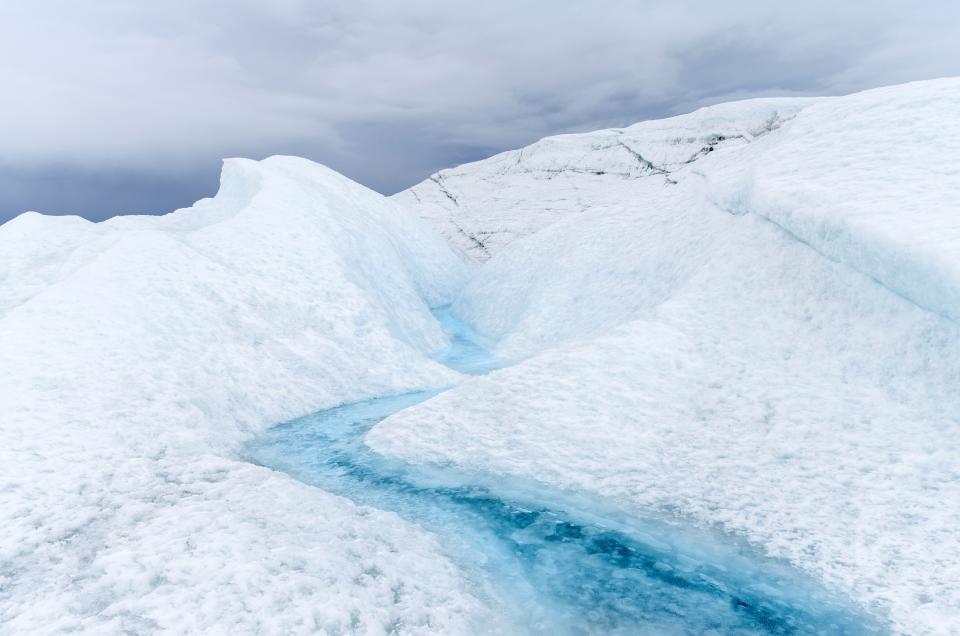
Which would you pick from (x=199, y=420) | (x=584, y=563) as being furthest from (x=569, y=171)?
(x=584, y=563)

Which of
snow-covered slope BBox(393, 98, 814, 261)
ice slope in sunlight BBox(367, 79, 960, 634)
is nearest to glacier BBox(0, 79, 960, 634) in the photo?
ice slope in sunlight BBox(367, 79, 960, 634)

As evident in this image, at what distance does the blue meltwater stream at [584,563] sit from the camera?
5406 mm

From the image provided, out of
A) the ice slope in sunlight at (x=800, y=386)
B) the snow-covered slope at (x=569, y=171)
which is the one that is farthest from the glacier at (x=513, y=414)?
the snow-covered slope at (x=569, y=171)

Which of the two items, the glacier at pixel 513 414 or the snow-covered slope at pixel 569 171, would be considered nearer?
the glacier at pixel 513 414

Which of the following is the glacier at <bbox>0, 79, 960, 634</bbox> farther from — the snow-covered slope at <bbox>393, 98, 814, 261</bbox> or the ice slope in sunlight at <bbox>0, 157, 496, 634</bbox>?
the snow-covered slope at <bbox>393, 98, 814, 261</bbox>

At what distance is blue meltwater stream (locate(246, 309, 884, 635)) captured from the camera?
541 cm

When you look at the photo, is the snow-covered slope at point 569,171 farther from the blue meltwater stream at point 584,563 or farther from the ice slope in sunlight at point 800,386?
the blue meltwater stream at point 584,563

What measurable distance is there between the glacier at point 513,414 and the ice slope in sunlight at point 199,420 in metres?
0.04

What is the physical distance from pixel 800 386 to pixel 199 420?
9.37m

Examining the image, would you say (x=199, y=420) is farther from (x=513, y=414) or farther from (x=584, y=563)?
(x=584, y=563)

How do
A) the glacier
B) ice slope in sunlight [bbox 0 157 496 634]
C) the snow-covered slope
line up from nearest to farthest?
1. ice slope in sunlight [bbox 0 157 496 634]
2. the glacier
3. the snow-covered slope

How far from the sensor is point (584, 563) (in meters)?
6.34

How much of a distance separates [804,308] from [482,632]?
756 centimetres

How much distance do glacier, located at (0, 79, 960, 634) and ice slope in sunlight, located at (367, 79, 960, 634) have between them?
0.04 metres
